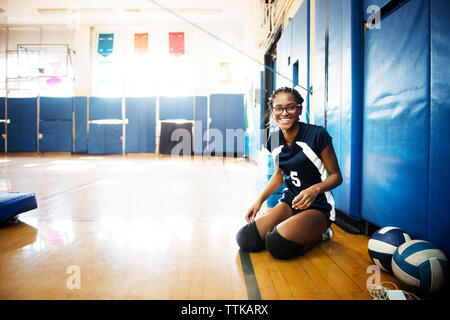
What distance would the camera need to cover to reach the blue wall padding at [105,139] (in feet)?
33.3

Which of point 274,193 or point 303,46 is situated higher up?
point 303,46

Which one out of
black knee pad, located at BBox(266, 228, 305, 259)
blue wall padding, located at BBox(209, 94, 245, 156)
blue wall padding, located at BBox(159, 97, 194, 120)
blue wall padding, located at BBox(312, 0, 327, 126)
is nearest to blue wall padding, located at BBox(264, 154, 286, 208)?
blue wall padding, located at BBox(312, 0, 327, 126)

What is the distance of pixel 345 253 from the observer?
176 centimetres

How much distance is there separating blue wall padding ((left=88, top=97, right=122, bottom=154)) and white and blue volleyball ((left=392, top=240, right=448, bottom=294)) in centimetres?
996

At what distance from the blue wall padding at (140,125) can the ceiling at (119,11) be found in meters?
2.70

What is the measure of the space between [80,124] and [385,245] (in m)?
10.6

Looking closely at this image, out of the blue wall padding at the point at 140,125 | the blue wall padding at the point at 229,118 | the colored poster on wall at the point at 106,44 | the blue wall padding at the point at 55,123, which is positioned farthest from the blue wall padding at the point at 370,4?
the blue wall padding at the point at 55,123

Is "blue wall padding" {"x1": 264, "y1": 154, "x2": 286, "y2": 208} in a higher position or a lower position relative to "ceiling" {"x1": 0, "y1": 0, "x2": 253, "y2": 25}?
lower

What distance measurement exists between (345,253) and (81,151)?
10254 mm

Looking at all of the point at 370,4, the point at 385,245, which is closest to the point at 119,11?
the point at 370,4

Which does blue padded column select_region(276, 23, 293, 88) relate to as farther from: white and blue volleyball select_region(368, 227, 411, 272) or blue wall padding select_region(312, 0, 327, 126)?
white and blue volleyball select_region(368, 227, 411, 272)

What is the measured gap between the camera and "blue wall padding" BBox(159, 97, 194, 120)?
10.0 m

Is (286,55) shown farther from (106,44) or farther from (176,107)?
(106,44)

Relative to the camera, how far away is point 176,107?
1007 centimetres
